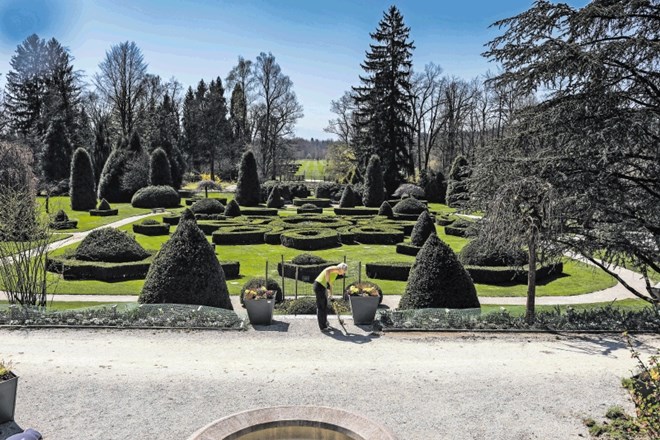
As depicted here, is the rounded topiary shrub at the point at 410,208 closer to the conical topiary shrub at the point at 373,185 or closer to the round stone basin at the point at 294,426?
the conical topiary shrub at the point at 373,185

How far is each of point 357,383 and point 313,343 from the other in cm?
201

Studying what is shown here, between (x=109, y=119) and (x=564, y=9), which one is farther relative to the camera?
(x=109, y=119)

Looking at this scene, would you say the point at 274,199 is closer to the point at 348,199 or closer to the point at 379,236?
the point at 348,199

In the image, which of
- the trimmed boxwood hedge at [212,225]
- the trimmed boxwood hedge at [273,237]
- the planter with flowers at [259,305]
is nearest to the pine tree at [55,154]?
the trimmed boxwood hedge at [212,225]

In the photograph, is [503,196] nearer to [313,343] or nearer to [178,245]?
[313,343]

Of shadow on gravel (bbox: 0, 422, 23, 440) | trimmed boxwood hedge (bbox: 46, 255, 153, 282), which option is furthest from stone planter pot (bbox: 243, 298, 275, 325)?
trimmed boxwood hedge (bbox: 46, 255, 153, 282)

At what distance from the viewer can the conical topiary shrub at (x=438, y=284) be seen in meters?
11.9

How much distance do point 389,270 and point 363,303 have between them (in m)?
8.40

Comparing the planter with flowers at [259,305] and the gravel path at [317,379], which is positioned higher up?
the planter with flowers at [259,305]

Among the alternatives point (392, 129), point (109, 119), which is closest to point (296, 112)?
point (392, 129)

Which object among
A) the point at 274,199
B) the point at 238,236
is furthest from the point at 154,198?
the point at 238,236

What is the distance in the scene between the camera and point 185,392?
7633mm

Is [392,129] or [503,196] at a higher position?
[392,129]

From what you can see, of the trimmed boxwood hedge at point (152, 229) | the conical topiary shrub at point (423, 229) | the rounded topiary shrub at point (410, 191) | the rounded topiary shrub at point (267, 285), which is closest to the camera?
the rounded topiary shrub at point (267, 285)
